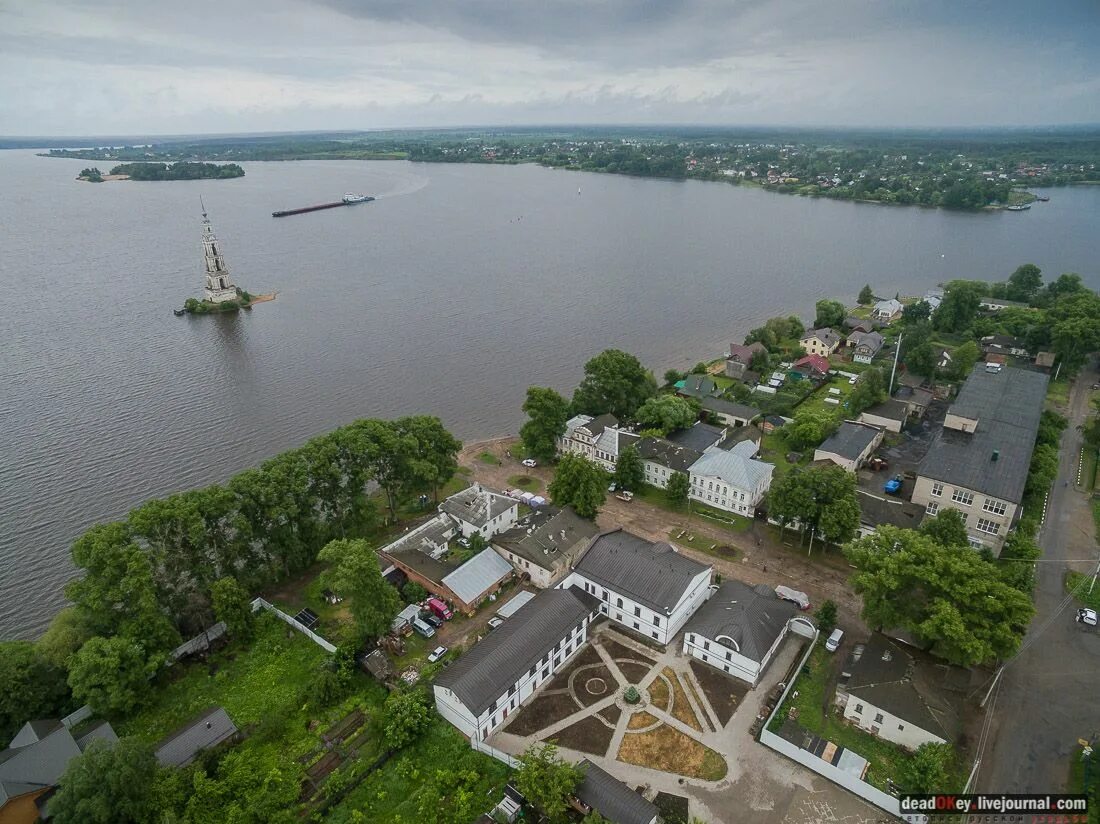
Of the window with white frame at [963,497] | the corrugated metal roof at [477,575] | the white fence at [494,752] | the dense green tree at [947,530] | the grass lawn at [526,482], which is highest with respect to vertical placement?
the dense green tree at [947,530]

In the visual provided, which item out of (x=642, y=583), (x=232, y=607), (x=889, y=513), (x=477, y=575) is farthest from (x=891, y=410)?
(x=232, y=607)

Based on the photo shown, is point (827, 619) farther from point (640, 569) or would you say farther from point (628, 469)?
point (628, 469)

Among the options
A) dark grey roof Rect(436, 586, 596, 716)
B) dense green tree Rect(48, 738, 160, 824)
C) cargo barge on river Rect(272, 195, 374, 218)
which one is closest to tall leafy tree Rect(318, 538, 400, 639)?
dark grey roof Rect(436, 586, 596, 716)

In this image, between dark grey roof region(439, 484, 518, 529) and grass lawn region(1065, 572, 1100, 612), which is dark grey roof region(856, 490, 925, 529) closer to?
grass lawn region(1065, 572, 1100, 612)

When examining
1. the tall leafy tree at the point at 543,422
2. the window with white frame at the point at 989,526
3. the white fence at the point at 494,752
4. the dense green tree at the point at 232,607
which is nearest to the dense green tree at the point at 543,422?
the tall leafy tree at the point at 543,422

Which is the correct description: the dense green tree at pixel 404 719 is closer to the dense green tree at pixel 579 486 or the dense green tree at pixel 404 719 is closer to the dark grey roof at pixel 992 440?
the dense green tree at pixel 579 486
